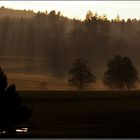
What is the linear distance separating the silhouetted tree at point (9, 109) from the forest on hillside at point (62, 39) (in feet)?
2.79

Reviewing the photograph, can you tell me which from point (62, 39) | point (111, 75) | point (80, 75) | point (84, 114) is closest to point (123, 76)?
point (111, 75)

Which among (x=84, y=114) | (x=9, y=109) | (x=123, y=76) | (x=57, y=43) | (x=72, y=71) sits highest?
(x=57, y=43)

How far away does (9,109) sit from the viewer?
1137 cm

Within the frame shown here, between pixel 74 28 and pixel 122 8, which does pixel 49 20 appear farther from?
pixel 122 8

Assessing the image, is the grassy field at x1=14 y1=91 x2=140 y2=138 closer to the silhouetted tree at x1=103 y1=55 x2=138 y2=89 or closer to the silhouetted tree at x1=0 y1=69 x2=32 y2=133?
the silhouetted tree at x1=103 y1=55 x2=138 y2=89

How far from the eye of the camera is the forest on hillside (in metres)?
12.0

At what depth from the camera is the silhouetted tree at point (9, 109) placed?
11.3 m

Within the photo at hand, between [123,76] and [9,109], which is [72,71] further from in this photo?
[9,109]

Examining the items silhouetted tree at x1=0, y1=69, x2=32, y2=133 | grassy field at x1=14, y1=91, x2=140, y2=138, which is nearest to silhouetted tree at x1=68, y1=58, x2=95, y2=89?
grassy field at x1=14, y1=91, x2=140, y2=138

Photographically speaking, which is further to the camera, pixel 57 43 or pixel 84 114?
pixel 57 43

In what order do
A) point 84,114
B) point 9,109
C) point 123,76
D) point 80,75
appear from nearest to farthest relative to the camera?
1. point 9,109
2. point 84,114
3. point 80,75
4. point 123,76

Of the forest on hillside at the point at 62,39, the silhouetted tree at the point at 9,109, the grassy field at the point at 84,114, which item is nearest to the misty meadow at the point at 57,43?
the forest on hillside at the point at 62,39

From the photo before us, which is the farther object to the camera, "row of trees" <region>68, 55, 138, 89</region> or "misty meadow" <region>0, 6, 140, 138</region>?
"row of trees" <region>68, 55, 138, 89</region>

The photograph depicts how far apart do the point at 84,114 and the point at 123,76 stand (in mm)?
1006
